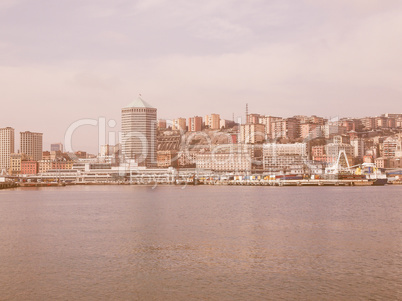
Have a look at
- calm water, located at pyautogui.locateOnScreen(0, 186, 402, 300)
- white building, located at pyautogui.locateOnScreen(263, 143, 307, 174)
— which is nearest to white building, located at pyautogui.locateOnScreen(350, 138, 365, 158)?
white building, located at pyautogui.locateOnScreen(263, 143, 307, 174)

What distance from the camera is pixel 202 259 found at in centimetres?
2491

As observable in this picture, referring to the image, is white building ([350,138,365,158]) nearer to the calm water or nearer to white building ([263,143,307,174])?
white building ([263,143,307,174])

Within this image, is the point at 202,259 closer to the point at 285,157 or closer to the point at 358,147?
the point at 285,157

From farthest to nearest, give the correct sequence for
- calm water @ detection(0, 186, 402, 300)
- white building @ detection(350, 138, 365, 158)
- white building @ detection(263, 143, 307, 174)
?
white building @ detection(350, 138, 365, 158), white building @ detection(263, 143, 307, 174), calm water @ detection(0, 186, 402, 300)

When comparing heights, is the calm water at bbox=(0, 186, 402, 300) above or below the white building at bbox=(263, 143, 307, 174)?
below

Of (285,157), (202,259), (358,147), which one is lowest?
(202,259)

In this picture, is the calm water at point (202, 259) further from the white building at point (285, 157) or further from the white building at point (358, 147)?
the white building at point (358, 147)

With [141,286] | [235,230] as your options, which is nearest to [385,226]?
[235,230]

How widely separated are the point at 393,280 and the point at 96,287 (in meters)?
12.8

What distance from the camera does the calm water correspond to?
19609 millimetres

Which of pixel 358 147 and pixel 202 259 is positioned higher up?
pixel 358 147

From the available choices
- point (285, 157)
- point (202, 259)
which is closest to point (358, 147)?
point (285, 157)

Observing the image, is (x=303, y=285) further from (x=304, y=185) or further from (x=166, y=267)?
(x=304, y=185)

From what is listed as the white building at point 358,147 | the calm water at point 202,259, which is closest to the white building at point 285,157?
the white building at point 358,147
